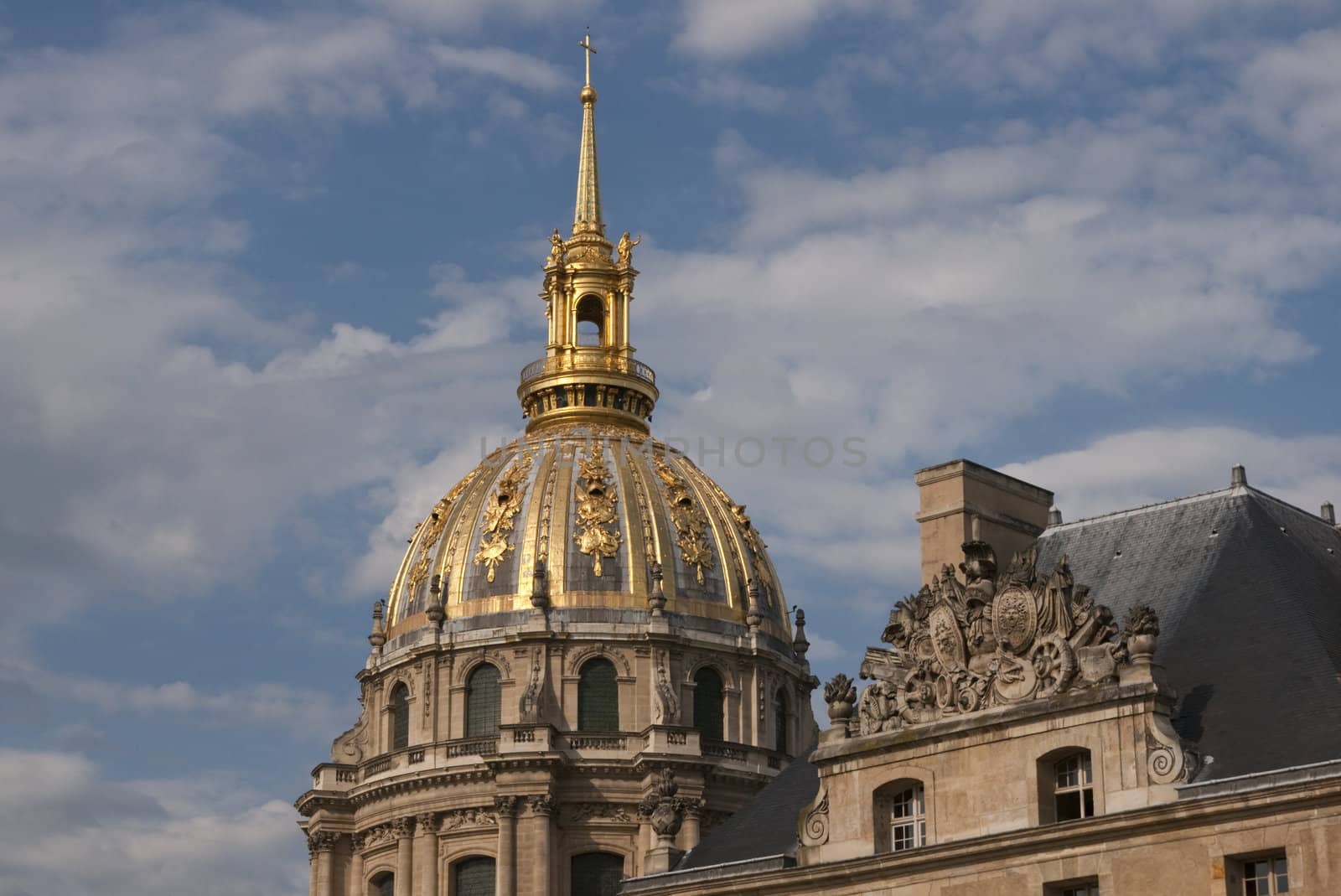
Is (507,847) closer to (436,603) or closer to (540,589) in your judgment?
(540,589)

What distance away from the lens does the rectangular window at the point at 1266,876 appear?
41.0 meters

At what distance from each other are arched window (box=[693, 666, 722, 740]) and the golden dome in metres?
2.55

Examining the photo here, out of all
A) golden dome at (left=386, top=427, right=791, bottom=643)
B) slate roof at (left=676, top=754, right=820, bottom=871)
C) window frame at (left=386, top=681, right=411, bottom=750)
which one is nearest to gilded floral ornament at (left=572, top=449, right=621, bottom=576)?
golden dome at (left=386, top=427, right=791, bottom=643)

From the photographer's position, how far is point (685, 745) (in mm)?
104500

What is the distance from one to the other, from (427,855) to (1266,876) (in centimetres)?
6649

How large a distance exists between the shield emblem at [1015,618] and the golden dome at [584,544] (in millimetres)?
62673

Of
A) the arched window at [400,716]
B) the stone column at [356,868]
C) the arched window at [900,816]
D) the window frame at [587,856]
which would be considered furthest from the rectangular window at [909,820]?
the stone column at [356,868]

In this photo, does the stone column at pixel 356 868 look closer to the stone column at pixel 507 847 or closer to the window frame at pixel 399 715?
the window frame at pixel 399 715

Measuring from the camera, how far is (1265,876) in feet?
135

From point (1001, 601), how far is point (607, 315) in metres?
74.4

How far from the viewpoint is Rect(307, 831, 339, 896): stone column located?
109438 millimetres

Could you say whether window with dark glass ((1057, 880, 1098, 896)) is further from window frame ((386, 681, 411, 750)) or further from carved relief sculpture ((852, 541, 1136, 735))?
window frame ((386, 681, 411, 750))

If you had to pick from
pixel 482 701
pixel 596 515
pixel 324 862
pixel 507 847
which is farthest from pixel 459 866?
pixel 596 515

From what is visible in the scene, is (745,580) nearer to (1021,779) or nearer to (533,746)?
(533,746)
